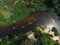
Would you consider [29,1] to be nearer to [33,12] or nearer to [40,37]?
[33,12]

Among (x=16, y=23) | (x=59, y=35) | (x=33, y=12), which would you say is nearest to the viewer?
(x=59, y=35)

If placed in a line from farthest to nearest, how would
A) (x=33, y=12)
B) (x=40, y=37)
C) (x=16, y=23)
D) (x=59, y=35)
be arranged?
(x=33, y=12) → (x=16, y=23) → (x=59, y=35) → (x=40, y=37)

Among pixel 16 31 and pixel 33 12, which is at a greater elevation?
pixel 33 12

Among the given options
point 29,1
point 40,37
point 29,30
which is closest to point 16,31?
point 29,30

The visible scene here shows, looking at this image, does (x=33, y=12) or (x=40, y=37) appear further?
(x=33, y=12)

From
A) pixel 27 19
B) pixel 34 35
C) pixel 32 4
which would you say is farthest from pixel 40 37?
pixel 32 4

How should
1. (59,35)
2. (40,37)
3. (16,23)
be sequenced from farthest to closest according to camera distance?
1. (16,23)
2. (59,35)
3. (40,37)

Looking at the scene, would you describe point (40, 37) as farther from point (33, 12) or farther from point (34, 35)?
point (33, 12)

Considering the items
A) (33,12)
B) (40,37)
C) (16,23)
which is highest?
(33,12)

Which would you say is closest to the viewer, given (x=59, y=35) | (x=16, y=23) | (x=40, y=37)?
(x=40, y=37)

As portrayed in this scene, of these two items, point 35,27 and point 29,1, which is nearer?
point 35,27
